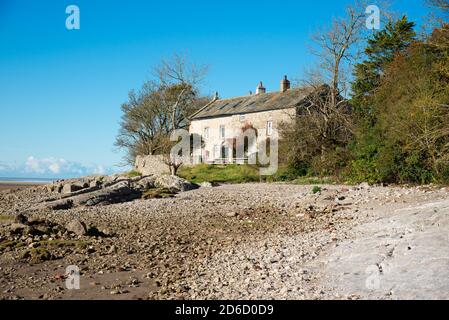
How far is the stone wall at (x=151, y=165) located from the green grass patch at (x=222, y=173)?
2071 mm

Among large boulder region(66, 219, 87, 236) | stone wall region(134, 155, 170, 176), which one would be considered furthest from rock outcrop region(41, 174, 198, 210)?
stone wall region(134, 155, 170, 176)

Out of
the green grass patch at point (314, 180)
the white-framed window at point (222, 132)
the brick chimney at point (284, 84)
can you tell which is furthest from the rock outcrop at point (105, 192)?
the brick chimney at point (284, 84)

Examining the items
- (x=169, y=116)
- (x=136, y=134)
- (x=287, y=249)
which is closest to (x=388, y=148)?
(x=287, y=249)

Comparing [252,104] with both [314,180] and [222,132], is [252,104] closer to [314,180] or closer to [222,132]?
[222,132]

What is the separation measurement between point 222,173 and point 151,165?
1033 centimetres

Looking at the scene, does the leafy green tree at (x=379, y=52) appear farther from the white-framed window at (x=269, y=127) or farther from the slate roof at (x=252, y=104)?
A: the white-framed window at (x=269, y=127)

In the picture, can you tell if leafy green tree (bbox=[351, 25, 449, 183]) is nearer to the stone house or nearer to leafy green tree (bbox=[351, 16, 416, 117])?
leafy green tree (bbox=[351, 16, 416, 117])

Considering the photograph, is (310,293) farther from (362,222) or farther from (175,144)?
(175,144)

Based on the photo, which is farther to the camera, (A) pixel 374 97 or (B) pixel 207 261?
(A) pixel 374 97

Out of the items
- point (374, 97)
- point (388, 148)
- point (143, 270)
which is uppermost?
point (374, 97)

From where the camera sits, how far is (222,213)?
54.6 ft

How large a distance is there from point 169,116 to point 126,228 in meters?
38.3

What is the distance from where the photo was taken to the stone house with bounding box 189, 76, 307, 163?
3909 cm

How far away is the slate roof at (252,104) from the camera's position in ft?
125
